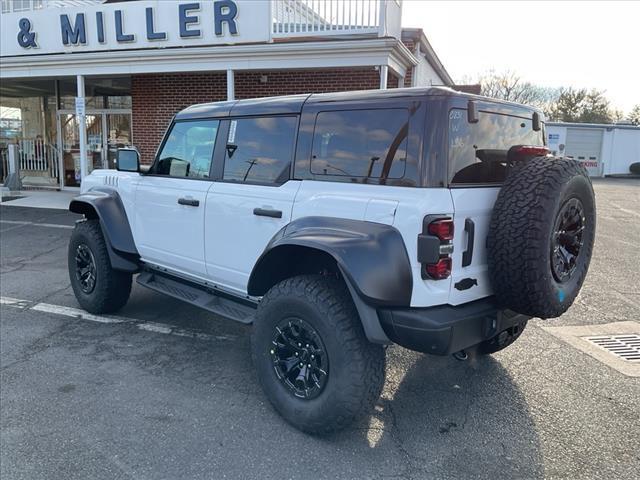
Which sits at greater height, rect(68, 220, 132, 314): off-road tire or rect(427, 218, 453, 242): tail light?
rect(427, 218, 453, 242): tail light

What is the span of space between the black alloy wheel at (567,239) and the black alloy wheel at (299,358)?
1.40m

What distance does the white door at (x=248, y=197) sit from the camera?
341 cm

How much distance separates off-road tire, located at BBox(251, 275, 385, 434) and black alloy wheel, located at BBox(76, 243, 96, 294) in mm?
2577

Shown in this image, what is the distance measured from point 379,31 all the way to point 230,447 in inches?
317

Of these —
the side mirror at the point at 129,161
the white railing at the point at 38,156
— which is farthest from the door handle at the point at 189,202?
the white railing at the point at 38,156

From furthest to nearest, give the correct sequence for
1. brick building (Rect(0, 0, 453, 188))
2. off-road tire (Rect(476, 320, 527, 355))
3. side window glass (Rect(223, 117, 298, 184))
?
brick building (Rect(0, 0, 453, 188)), off-road tire (Rect(476, 320, 527, 355)), side window glass (Rect(223, 117, 298, 184))

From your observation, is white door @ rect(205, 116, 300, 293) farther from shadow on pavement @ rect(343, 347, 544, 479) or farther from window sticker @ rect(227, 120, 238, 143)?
shadow on pavement @ rect(343, 347, 544, 479)

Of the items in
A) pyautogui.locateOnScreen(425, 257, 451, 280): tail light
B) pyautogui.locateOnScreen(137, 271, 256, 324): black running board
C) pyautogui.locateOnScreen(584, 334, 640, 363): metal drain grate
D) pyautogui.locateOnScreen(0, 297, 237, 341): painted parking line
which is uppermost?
pyautogui.locateOnScreen(425, 257, 451, 280): tail light

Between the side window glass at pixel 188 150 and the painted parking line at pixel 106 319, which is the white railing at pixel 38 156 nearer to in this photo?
the painted parking line at pixel 106 319

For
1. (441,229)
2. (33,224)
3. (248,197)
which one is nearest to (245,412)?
(248,197)

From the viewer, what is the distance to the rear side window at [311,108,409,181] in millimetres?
2842

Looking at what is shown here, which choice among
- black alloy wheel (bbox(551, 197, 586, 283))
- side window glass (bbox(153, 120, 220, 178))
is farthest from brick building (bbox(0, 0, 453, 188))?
black alloy wheel (bbox(551, 197, 586, 283))

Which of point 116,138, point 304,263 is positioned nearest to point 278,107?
point 304,263

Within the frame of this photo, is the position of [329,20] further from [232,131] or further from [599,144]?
[599,144]
